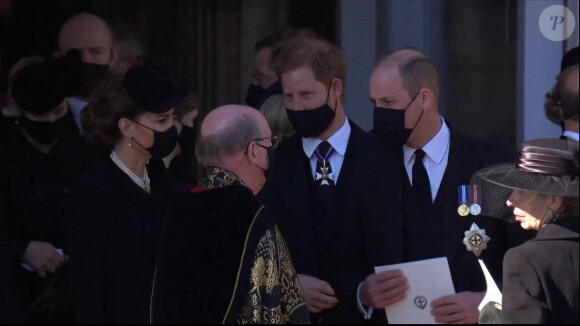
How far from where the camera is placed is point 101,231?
4.62 metres

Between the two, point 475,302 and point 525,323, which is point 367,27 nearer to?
point 475,302

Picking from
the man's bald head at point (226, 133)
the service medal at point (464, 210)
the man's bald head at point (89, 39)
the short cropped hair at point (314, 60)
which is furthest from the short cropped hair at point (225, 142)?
the man's bald head at point (89, 39)

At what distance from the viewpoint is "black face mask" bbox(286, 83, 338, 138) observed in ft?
17.1

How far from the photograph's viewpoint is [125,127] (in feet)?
16.3

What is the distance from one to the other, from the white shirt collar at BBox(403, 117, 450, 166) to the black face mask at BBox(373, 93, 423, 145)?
0.07 m

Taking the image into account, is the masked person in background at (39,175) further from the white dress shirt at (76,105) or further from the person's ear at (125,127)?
the person's ear at (125,127)

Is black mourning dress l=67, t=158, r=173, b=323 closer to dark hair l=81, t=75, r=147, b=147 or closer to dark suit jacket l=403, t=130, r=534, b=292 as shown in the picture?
dark hair l=81, t=75, r=147, b=147

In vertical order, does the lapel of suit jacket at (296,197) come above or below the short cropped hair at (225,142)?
below

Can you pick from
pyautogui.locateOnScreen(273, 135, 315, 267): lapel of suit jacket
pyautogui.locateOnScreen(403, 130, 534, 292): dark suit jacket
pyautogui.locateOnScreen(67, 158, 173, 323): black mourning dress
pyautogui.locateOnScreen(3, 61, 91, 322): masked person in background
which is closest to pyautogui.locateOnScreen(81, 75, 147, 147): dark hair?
pyautogui.locateOnScreen(67, 158, 173, 323): black mourning dress

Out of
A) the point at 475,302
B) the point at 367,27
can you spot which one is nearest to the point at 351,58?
the point at 367,27

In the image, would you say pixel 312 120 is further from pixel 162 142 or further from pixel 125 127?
pixel 125 127

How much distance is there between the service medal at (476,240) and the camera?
15.3 feet

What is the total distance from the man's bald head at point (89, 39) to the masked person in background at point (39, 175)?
0.38 m

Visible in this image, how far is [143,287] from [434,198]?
1258mm
